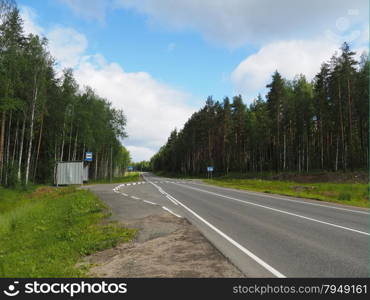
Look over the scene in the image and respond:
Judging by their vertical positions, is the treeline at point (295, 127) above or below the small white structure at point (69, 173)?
above

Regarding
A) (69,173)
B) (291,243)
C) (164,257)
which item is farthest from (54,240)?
(69,173)

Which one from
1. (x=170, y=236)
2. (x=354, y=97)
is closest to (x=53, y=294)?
(x=170, y=236)

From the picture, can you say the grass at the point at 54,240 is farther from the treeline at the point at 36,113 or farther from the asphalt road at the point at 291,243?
the treeline at the point at 36,113

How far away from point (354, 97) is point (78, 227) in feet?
143

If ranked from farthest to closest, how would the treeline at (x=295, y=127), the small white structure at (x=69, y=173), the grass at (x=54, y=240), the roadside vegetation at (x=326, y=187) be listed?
the treeline at (x=295, y=127) < the small white structure at (x=69, y=173) < the roadside vegetation at (x=326, y=187) < the grass at (x=54, y=240)

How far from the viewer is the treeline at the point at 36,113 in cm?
2239

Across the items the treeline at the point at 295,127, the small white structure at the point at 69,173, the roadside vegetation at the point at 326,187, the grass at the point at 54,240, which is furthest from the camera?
the treeline at the point at 295,127

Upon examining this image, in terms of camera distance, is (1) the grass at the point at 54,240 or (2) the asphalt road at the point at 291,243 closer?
(2) the asphalt road at the point at 291,243

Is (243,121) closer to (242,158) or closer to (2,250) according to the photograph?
(242,158)

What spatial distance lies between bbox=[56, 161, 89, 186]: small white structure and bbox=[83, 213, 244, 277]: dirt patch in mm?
29333

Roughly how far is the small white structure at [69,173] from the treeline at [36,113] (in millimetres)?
3713

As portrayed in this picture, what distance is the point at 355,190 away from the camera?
23.9m

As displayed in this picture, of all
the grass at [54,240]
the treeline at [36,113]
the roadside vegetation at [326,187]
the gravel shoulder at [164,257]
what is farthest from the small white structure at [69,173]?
the gravel shoulder at [164,257]

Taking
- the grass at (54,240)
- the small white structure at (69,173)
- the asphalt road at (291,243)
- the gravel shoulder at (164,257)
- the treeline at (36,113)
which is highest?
the treeline at (36,113)
